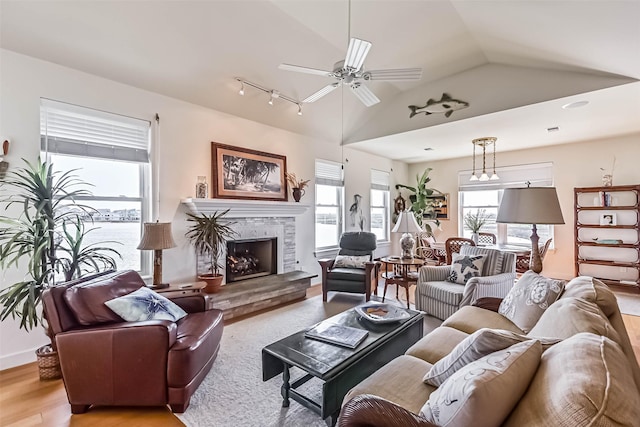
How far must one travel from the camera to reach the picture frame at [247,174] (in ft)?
→ 13.2

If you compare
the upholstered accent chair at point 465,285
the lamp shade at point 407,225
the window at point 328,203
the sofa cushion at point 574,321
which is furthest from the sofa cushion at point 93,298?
the window at point 328,203

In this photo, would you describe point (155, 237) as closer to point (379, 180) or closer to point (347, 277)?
point (347, 277)

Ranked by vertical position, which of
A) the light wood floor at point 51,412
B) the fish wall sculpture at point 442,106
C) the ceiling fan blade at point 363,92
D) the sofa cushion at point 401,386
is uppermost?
the fish wall sculpture at point 442,106

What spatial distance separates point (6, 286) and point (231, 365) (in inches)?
82.6

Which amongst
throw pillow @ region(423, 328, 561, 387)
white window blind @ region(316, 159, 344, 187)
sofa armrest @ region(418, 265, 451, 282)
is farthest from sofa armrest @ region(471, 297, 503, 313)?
white window blind @ region(316, 159, 344, 187)

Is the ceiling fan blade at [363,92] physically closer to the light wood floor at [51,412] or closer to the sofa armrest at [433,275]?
the sofa armrest at [433,275]

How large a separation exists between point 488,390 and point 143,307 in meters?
2.22

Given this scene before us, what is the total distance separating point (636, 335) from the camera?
3045mm

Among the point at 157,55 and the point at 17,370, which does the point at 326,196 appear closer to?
the point at 157,55

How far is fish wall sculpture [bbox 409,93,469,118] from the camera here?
166 inches

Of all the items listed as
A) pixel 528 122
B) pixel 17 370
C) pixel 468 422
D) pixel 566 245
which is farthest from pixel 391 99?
pixel 17 370

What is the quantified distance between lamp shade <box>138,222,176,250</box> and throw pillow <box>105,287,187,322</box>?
2.26 ft

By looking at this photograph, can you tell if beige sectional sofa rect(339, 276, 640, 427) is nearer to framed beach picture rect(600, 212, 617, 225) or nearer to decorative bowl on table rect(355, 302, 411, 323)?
decorative bowl on table rect(355, 302, 411, 323)

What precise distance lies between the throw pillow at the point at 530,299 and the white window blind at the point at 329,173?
12.4 feet
